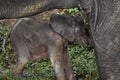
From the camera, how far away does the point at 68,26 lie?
5848 millimetres

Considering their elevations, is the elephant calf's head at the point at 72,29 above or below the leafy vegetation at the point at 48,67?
above

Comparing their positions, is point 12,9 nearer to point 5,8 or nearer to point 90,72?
point 5,8

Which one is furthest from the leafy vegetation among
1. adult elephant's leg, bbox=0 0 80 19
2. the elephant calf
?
adult elephant's leg, bbox=0 0 80 19

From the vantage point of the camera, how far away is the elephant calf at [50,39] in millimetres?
5824

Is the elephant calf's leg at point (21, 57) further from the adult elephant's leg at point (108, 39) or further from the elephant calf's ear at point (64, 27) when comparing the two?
the adult elephant's leg at point (108, 39)

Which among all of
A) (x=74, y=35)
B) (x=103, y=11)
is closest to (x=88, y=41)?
(x=74, y=35)

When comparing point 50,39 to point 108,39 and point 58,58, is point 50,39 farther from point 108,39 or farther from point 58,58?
point 108,39

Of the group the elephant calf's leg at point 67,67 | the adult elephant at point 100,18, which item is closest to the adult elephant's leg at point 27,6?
the adult elephant at point 100,18

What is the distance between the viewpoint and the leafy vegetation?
237 inches

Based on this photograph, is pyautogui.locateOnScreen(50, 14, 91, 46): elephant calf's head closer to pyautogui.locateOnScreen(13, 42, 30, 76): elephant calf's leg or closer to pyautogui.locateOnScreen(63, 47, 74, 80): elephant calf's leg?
pyautogui.locateOnScreen(63, 47, 74, 80): elephant calf's leg

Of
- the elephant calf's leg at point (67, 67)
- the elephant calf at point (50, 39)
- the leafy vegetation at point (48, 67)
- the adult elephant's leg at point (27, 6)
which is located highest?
the adult elephant's leg at point (27, 6)

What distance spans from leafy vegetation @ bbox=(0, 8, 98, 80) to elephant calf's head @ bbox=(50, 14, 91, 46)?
1.24 ft

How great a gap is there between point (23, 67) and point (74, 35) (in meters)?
0.67

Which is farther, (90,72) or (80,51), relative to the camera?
(80,51)
